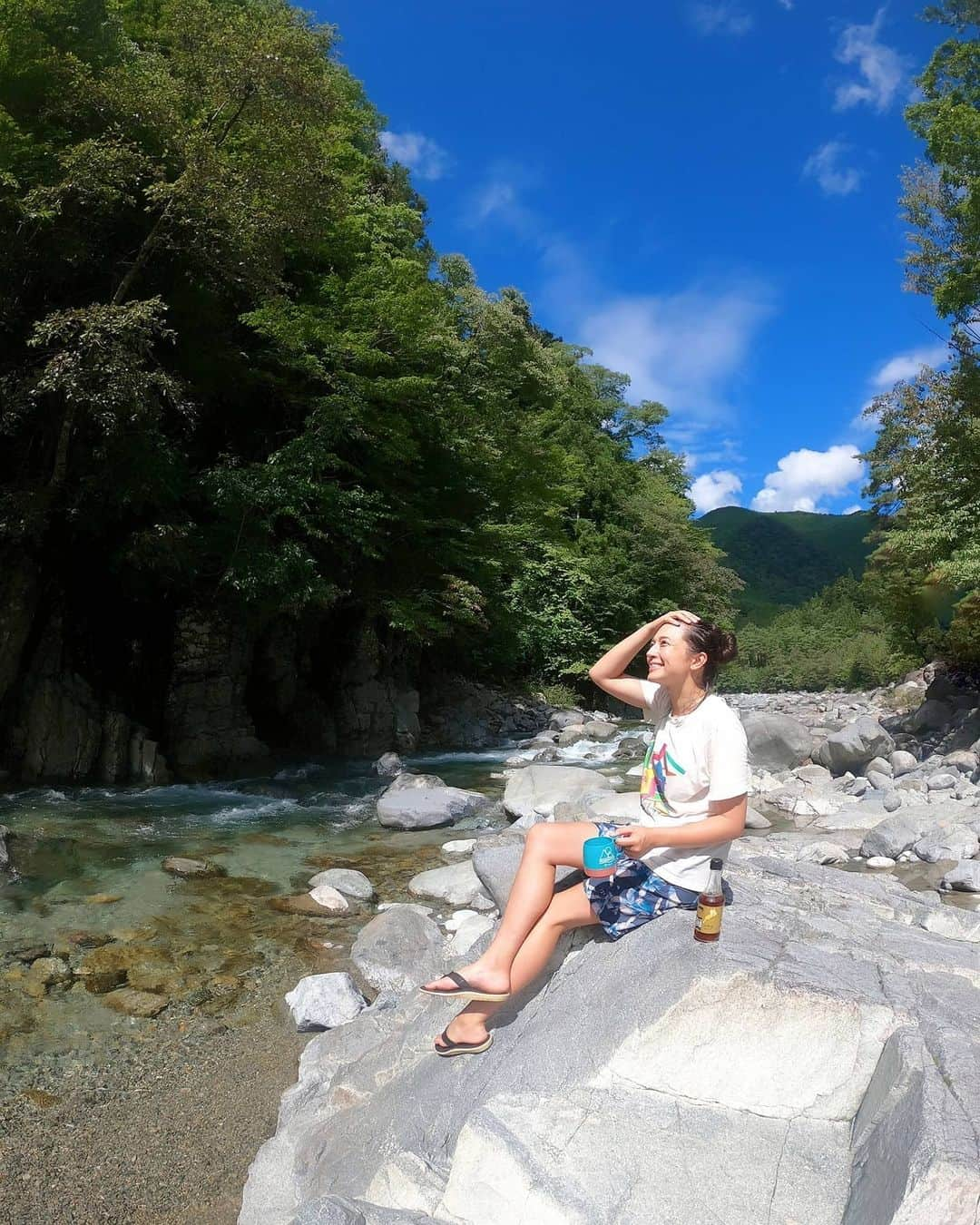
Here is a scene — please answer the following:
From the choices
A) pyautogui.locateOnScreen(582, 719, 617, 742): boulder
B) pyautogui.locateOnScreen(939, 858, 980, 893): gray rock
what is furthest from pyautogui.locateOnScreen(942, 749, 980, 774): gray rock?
pyautogui.locateOnScreen(582, 719, 617, 742): boulder

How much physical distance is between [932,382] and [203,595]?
14815 mm

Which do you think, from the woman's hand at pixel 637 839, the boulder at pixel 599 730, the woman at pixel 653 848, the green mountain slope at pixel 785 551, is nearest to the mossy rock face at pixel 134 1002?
the woman at pixel 653 848

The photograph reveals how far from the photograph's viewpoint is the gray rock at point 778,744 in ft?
45.3

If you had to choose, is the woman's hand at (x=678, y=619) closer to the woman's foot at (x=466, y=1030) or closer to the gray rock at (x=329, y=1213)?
the woman's foot at (x=466, y=1030)

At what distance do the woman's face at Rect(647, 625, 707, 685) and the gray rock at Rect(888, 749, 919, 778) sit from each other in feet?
35.8

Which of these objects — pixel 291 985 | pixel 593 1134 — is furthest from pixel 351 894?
pixel 593 1134

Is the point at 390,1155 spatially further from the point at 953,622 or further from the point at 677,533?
the point at 677,533

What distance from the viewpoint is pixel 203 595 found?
46.7 feet

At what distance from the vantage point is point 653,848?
10.1ft

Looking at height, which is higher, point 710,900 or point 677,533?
point 677,533

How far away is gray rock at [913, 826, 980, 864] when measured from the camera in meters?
7.55

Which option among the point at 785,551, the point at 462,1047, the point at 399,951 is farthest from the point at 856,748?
the point at 785,551

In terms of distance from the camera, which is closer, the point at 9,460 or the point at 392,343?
the point at 9,460

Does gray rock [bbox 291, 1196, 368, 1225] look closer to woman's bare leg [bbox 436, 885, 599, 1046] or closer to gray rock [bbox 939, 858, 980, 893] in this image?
woman's bare leg [bbox 436, 885, 599, 1046]
